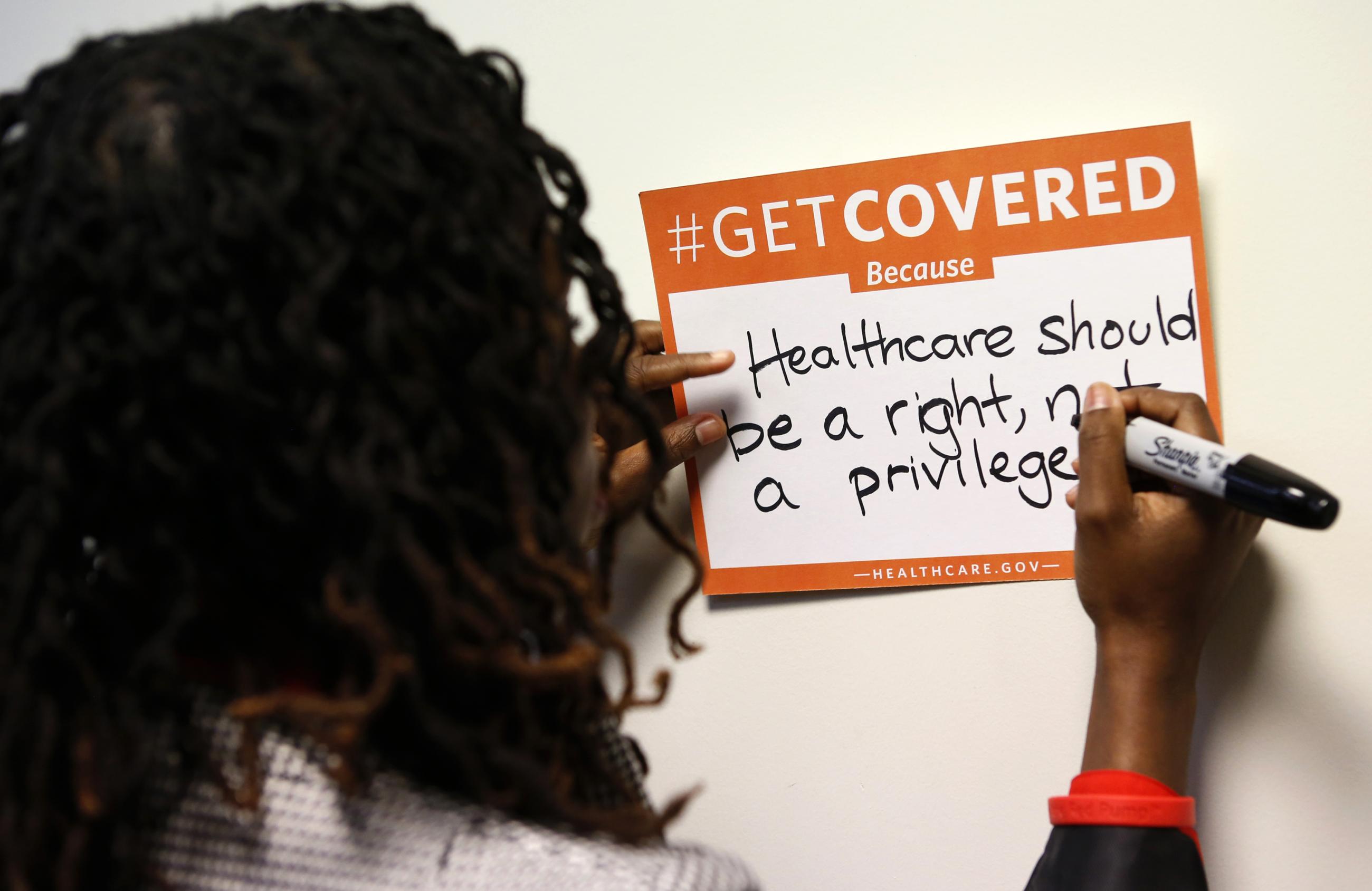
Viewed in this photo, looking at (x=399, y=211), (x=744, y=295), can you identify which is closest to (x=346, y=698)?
(x=399, y=211)

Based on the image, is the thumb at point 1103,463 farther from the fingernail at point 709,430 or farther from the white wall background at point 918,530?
the fingernail at point 709,430

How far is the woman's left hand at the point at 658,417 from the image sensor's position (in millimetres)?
615

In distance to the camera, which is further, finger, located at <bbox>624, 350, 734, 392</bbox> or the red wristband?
finger, located at <bbox>624, 350, 734, 392</bbox>

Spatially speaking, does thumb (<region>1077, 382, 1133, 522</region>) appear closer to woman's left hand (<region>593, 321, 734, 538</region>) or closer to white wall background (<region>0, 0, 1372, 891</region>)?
white wall background (<region>0, 0, 1372, 891</region>)

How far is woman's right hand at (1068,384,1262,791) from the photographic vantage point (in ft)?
1.67

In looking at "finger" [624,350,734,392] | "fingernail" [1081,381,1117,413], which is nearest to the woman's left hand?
"finger" [624,350,734,392]

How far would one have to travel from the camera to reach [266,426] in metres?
0.34

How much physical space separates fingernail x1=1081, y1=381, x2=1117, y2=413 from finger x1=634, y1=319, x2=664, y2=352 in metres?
0.27

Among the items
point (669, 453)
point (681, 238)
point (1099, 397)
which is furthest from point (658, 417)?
point (1099, 397)

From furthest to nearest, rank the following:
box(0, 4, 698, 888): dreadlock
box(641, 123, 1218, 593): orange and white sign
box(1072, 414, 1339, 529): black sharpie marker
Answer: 1. box(641, 123, 1218, 593): orange and white sign
2. box(1072, 414, 1339, 529): black sharpie marker
3. box(0, 4, 698, 888): dreadlock

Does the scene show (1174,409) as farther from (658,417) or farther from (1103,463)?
(658,417)

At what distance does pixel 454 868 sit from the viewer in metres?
0.36

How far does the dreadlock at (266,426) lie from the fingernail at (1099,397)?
313 mm

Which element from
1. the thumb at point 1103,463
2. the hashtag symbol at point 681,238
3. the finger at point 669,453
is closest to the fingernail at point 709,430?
the finger at point 669,453
